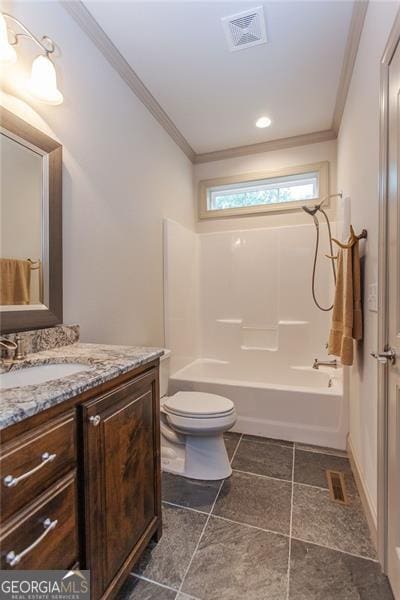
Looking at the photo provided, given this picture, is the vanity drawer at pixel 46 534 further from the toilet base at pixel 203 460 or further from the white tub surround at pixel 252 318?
the white tub surround at pixel 252 318

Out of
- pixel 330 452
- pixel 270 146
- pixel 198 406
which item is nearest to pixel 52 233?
pixel 198 406

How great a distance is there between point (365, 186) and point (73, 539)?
196 centimetres

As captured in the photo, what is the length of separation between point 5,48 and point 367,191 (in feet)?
5.62

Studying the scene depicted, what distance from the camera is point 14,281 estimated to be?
1.20 metres

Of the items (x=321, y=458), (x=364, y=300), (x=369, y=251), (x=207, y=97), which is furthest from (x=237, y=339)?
(x=207, y=97)

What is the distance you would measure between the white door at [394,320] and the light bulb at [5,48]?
1.43 meters

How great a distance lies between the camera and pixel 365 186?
156 cm

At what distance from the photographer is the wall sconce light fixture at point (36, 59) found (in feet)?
3.55

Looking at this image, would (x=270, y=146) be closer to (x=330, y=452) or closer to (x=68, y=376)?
(x=330, y=452)

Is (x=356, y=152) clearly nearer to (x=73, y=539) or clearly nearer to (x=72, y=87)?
(x=72, y=87)

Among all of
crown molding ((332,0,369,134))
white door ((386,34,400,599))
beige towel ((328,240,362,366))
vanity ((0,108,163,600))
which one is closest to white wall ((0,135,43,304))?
vanity ((0,108,163,600))

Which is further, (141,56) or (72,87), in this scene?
(141,56)

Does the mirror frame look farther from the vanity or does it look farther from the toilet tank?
the toilet tank

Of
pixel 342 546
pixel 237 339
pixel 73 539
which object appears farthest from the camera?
pixel 237 339
